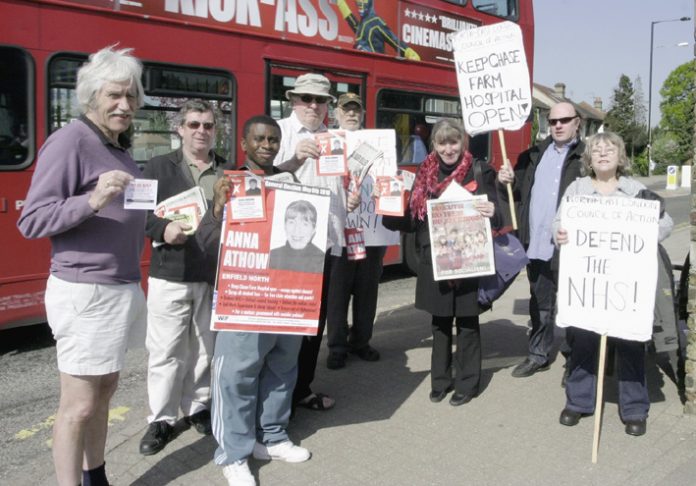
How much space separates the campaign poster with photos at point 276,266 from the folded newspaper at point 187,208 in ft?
0.99

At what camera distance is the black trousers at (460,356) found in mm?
4402

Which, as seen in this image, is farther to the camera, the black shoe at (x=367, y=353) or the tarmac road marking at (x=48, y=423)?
the black shoe at (x=367, y=353)

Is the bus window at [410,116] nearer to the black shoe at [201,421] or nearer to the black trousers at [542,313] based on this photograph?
the black trousers at [542,313]

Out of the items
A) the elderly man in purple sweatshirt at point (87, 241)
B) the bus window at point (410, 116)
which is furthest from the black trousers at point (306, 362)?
the bus window at point (410, 116)

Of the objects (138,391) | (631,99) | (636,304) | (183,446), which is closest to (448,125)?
(636,304)

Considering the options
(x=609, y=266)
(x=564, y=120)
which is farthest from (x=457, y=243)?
(x=564, y=120)

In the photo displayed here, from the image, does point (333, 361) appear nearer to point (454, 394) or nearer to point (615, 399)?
point (454, 394)

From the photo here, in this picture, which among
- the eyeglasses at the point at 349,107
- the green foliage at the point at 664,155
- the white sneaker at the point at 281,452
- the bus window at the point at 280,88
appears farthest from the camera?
the green foliage at the point at 664,155

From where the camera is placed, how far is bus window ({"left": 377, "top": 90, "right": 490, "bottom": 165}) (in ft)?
27.3

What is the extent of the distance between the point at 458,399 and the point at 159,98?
392 centimetres

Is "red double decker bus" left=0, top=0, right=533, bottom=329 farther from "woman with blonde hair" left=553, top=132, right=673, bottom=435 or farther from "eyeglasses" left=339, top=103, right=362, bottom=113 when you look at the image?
"woman with blonde hair" left=553, top=132, right=673, bottom=435

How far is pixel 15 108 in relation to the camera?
5.51 meters

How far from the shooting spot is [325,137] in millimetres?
3715

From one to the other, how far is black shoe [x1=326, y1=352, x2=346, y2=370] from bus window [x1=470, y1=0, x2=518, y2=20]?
6206mm
